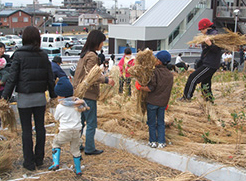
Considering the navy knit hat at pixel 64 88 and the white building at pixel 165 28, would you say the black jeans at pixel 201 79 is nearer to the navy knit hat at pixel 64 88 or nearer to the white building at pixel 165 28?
the navy knit hat at pixel 64 88

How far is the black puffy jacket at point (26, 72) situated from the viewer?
10.7ft

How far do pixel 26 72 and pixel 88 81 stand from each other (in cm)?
73

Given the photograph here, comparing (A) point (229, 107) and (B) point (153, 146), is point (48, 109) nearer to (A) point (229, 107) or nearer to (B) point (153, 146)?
(B) point (153, 146)

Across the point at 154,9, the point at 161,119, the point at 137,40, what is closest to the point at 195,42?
the point at 161,119

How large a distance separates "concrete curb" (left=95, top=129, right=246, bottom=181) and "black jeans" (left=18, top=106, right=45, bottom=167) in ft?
3.91

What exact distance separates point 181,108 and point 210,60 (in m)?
1.00

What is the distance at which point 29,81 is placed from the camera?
10.8ft

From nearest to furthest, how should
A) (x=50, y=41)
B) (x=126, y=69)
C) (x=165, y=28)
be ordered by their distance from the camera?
(x=126, y=69), (x=165, y=28), (x=50, y=41)

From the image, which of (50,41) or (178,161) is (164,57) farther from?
(50,41)

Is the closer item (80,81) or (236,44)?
(80,81)

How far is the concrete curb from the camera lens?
3.13 m

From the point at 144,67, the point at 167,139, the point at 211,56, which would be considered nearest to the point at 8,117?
the point at 144,67

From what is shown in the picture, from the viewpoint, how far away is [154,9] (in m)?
30.7

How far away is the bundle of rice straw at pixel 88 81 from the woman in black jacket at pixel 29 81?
0.34 meters
